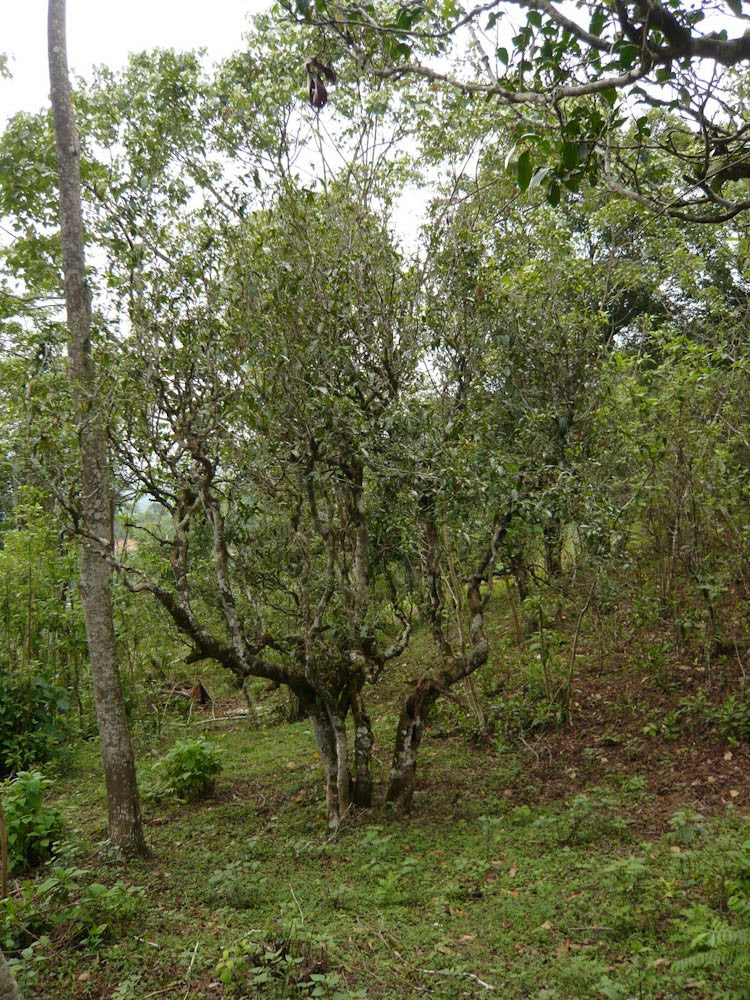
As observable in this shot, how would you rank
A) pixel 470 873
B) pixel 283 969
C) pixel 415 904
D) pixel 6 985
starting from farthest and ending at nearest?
pixel 470 873 < pixel 415 904 < pixel 283 969 < pixel 6 985

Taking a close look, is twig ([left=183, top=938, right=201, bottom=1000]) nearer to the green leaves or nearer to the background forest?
the background forest

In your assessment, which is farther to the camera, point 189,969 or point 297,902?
point 297,902

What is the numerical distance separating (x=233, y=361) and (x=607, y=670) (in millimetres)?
6118

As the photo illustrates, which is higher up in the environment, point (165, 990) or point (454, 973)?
point (165, 990)

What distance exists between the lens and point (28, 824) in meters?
5.50

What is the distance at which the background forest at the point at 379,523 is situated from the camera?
410 cm

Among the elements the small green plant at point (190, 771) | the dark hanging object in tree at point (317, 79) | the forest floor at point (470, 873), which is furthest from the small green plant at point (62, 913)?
the dark hanging object in tree at point (317, 79)

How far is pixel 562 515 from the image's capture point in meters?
6.25

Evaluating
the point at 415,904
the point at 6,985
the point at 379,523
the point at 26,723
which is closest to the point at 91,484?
the point at 379,523

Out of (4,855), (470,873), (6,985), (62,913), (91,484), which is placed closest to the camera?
(6,985)

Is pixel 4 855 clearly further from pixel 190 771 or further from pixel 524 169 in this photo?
pixel 524 169

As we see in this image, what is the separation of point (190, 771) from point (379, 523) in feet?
10.6

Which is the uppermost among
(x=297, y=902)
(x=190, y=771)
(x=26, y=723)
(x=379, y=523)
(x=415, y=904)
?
(x=379, y=523)

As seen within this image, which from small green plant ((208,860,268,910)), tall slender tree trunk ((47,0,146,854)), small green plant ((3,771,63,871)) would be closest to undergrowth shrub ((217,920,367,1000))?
small green plant ((208,860,268,910))
